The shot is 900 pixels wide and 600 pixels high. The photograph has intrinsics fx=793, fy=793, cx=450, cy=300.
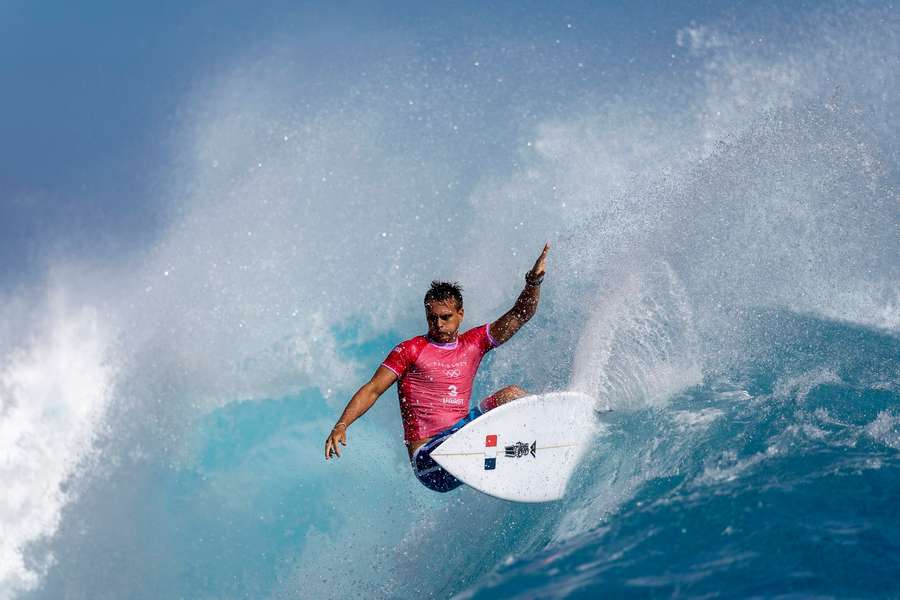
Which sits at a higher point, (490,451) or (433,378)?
(433,378)

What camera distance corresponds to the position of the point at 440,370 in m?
5.68

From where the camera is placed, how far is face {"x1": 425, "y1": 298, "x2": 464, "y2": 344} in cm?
551

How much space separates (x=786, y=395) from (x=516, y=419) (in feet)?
8.30

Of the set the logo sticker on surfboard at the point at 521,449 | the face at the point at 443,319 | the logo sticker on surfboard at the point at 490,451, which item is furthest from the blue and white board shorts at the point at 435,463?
the face at the point at 443,319

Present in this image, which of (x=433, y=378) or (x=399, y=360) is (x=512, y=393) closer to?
(x=433, y=378)

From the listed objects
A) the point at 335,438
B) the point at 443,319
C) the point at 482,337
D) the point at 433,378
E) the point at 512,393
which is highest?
the point at 443,319

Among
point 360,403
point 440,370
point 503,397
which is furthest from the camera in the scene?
point 503,397

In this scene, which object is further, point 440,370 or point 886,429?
point 886,429

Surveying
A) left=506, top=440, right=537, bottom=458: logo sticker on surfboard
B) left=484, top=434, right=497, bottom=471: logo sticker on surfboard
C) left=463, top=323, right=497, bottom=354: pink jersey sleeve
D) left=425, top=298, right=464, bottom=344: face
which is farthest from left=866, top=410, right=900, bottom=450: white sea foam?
left=425, top=298, right=464, bottom=344: face

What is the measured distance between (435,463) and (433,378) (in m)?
0.61

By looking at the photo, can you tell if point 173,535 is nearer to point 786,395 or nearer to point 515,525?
point 515,525

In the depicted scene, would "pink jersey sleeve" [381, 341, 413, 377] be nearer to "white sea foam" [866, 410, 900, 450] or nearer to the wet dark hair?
the wet dark hair

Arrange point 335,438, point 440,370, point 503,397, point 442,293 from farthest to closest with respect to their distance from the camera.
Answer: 1. point 503,397
2. point 440,370
3. point 442,293
4. point 335,438

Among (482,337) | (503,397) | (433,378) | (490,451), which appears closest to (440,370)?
(433,378)
